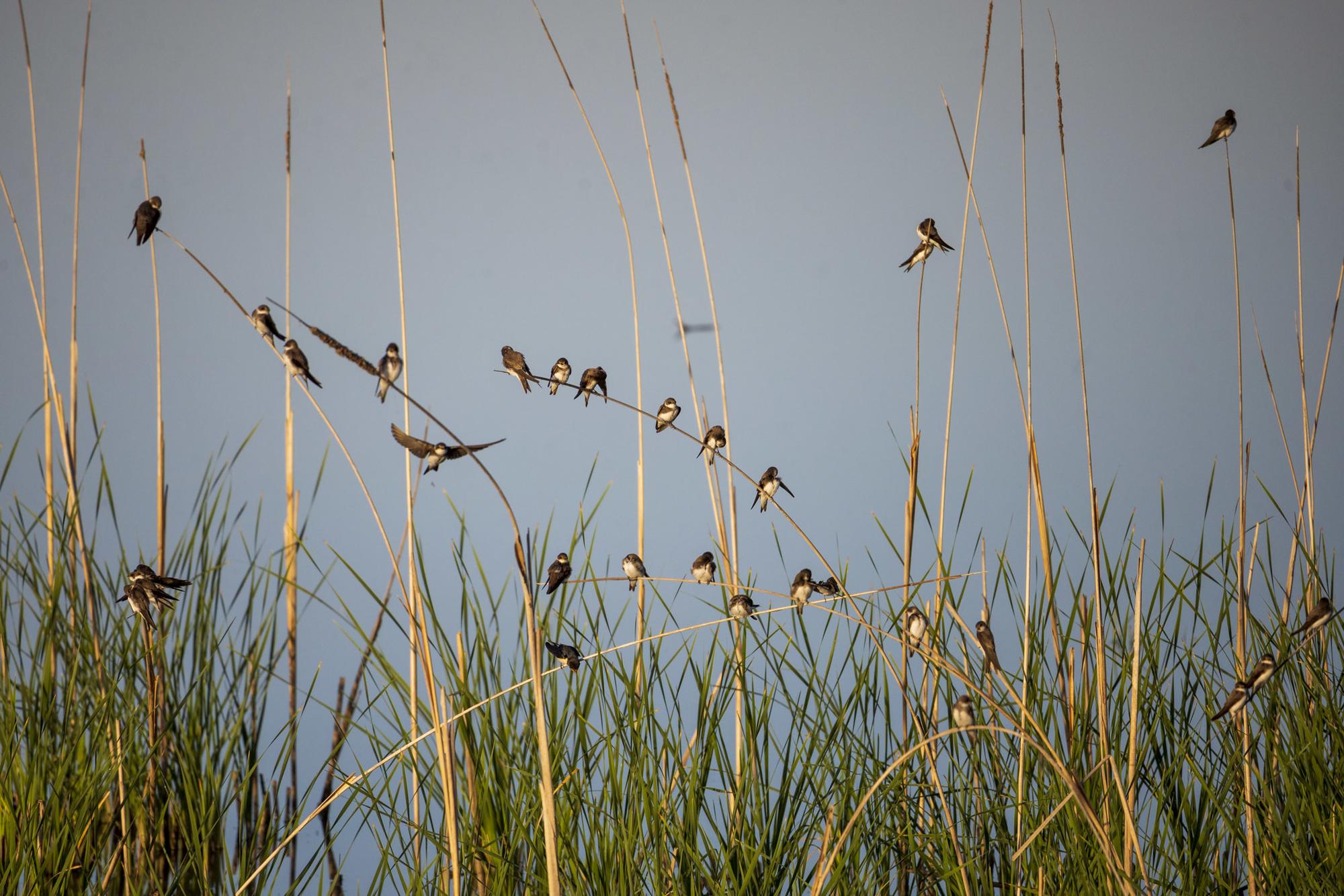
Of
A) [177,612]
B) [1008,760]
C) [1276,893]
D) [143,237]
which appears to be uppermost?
[143,237]

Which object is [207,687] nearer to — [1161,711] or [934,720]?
[934,720]

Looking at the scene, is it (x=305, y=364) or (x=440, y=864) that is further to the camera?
(x=440, y=864)

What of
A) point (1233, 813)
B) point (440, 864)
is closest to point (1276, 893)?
point (1233, 813)

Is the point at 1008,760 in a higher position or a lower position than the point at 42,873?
higher

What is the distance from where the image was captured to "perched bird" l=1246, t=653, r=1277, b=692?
198 centimetres

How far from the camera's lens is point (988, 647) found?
193cm

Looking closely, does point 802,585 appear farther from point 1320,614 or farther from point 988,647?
point 1320,614

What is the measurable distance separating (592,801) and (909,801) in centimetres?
73

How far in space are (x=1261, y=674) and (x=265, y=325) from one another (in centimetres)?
200

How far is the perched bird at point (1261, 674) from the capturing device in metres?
1.98

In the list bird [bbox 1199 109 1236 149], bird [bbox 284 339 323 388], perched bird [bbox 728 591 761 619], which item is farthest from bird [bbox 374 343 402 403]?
bird [bbox 1199 109 1236 149]

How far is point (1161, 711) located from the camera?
2412mm

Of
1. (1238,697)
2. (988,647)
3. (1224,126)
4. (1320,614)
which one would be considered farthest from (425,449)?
(1224,126)

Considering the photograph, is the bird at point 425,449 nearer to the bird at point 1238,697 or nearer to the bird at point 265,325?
the bird at point 265,325
